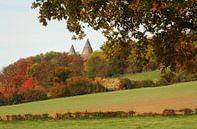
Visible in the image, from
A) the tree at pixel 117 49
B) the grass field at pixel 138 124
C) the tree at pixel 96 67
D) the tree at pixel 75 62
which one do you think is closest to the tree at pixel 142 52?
the tree at pixel 117 49

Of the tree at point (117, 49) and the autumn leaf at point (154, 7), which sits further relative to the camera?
the tree at point (117, 49)

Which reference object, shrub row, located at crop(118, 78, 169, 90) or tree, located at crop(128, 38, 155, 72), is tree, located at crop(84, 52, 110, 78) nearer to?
shrub row, located at crop(118, 78, 169, 90)

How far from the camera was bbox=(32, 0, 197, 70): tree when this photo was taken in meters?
14.7

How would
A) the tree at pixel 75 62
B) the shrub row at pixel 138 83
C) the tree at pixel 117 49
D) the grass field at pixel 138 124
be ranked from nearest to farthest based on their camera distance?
1. the tree at pixel 117 49
2. the grass field at pixel 138 124
3. the shrub row at pixel 138 83
4. the tree at pixel 75 62

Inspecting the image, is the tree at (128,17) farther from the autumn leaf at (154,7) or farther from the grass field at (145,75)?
the grass field at (145,75)

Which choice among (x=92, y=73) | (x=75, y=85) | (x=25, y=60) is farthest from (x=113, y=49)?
(x=25, y=60)

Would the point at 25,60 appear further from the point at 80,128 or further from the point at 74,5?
the point at 74,5

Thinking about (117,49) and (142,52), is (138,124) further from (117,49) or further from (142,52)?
(142,52)

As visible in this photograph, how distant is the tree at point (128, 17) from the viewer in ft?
48.2

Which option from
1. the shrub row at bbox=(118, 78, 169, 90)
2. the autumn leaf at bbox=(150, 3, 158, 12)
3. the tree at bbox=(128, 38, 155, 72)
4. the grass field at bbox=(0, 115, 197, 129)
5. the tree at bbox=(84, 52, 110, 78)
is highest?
the tree at bbox=(84, 52, 110, 78)

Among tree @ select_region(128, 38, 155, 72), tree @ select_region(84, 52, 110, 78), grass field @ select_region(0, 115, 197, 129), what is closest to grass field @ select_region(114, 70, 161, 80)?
tree @ select_region(84, 52, 110, 78)

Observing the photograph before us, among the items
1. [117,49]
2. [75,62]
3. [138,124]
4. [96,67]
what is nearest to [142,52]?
[117,49]

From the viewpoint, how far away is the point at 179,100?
65062 mm

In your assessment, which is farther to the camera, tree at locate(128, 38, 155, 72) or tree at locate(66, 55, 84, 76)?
tree at locate(66, 55, 84, 76)
